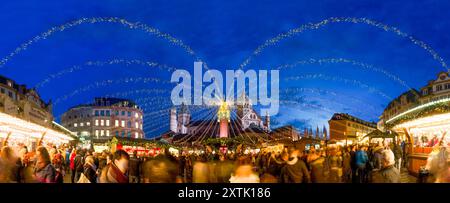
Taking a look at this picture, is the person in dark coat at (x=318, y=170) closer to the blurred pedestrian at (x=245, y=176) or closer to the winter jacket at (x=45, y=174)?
the blurred pedestrian at (x=245, y=176)

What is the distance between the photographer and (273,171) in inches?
543

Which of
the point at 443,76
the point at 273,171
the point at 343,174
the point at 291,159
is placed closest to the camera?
the point at 291,159

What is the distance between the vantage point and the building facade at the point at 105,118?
125 meters

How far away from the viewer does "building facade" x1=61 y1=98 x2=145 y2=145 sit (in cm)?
12462

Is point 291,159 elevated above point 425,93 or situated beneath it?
situated beneath

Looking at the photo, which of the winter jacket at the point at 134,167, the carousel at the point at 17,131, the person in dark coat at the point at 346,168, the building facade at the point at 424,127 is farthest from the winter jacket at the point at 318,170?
the carousel at the point at 17,131

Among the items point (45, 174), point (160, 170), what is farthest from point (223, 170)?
point (45, 174)

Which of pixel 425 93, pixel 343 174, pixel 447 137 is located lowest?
pixel 343 174

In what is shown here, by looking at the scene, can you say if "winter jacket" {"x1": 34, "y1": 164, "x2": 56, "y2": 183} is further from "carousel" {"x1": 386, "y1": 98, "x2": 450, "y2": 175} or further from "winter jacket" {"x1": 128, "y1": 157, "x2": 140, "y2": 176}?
"carousel" {"x1": 386, "y1": 98, "x2": 450, "y2": 175}

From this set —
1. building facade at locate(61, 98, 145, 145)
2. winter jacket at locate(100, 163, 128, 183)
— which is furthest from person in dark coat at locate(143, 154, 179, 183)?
building facade at locate(61, 98, 145, 145)

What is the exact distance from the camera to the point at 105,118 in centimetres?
12562
